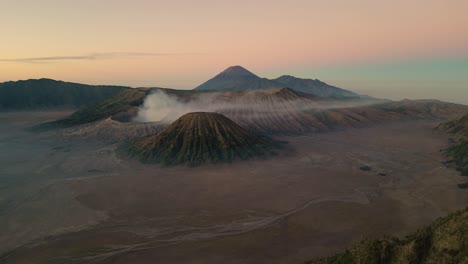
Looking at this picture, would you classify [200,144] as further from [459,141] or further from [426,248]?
[459,141]

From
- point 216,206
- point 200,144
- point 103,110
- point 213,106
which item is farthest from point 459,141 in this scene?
point 103,110

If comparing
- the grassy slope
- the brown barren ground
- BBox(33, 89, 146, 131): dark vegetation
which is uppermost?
BBox(33, 89, 146, 131): dark vegetation

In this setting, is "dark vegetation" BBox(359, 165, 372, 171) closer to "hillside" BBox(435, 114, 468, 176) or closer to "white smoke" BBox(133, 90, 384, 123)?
"hillside" BBox(435, 114, 468, 176)

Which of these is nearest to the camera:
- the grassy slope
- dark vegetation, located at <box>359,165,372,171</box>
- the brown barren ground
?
the grassy slope

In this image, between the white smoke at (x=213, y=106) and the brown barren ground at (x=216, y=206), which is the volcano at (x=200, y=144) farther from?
the white smoke at (x=213, y=106)

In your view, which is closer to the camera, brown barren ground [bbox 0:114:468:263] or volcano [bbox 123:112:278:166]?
brown barren ground [bbox 0:114:468:263]

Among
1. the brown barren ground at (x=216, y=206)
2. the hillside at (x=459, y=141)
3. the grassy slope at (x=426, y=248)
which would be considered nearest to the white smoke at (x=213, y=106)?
the brown barren ground at (x=216, y=206)

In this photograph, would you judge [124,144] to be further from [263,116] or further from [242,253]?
[242,253]

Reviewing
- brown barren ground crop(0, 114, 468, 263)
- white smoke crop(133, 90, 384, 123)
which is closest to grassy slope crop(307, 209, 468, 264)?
brown barren ground crop(0, 114, 468, 263)
